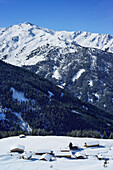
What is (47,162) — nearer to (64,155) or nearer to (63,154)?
(64,155)

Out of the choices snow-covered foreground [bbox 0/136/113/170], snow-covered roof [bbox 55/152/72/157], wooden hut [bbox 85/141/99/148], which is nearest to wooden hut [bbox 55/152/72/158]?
snow-covered roof [bbox 55/152/72/157]

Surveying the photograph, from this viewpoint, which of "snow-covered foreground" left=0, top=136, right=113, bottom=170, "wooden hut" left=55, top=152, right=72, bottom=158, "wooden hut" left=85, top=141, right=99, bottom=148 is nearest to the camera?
"snow-covered foreground" left=0, top=136, right=113, bottom=170

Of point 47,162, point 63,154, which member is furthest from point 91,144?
point 47,162

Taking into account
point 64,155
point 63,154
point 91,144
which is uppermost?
point 91,144

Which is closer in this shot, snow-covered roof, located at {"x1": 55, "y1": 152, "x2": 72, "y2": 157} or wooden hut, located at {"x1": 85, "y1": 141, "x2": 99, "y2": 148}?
snow-covered roof, located at {"x1": 55, "y1": 152, "x2": 72, "y2": 157}

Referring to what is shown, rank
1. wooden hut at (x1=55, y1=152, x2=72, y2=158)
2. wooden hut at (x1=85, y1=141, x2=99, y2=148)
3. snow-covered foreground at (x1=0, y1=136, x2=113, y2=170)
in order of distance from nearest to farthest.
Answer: snow-covered foreground at (x1=0, y1=136, x2=113, y2=170), wooden hut at (x1=55, y1=152, x2=72, y2=158), wooden hut at (x1=85, y1=141, x2=99, y2=148)

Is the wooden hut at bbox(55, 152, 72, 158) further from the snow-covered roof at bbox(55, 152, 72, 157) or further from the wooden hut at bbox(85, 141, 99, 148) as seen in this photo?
the wooden hut at bbox(85, 141, 99, 148)

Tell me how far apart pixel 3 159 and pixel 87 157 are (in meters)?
26.7

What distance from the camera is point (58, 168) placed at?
50250 mm

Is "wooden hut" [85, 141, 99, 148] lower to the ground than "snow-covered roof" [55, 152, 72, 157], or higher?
higher

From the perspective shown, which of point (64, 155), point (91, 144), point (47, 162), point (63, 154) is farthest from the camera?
point (91, 144)

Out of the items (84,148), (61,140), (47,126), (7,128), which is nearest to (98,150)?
(84,148)

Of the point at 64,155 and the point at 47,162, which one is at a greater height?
the point at 64,155

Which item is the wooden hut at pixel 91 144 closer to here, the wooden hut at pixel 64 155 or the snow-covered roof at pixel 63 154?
the snow-covered roof at pixel 63 154
